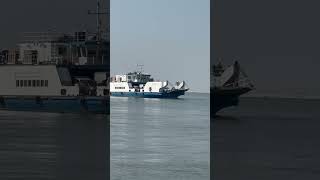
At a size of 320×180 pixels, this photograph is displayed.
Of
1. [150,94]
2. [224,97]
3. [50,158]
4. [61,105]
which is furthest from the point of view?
[150,94]

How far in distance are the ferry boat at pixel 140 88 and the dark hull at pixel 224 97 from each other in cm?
2457

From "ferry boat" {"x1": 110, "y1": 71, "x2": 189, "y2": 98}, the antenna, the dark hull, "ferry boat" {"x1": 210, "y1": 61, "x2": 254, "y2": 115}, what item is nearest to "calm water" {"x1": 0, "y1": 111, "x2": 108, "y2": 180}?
the antenna

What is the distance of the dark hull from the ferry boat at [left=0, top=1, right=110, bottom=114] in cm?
362

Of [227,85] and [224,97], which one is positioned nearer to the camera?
[227,85]

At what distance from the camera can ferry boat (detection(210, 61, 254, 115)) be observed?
830 inches

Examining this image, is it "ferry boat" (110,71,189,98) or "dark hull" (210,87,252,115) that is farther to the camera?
"ferry boat" (110,71,189,98)

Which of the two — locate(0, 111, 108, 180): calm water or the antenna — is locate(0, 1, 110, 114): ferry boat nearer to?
the antenna

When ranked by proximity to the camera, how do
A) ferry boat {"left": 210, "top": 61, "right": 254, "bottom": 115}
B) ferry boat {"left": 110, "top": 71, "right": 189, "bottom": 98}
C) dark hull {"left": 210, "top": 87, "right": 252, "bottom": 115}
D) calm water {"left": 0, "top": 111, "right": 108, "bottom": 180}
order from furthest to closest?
ferry boat {"left": 110, "top": 71, "right": 189, "bottom": 98} → dark hull {"left": 210, "top": 87, "right": 252, "bottom": 115} → ferry boat {"left": 210, "top": 61, "right": 254, "bottom": 115} → calm water {"left": 0, "top": 111, "right": 108, "bottom": 180}

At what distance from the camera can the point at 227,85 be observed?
2183cm

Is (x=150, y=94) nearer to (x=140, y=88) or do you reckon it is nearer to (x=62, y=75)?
(x=140, y=88)

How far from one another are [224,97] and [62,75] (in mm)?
5428

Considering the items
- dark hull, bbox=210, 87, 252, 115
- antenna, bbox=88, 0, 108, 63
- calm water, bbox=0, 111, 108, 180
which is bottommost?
→ calm water, bbox=0, 111, 108, 180

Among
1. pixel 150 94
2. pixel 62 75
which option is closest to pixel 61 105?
pixel 62 75

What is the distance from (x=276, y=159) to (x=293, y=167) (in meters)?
0.98
